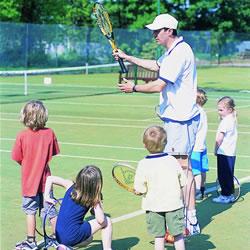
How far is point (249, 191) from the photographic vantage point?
8.27 meters

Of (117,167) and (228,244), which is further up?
(117,167)

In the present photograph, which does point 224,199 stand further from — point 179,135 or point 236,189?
point 179,135

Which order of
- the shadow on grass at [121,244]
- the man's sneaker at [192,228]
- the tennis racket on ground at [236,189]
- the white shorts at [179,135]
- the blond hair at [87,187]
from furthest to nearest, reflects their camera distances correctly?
the tennis racket on ground at [236,189] < the man's sneaker at [192,228] < the white shorts at [179,135] < the shadow on grass at [121,244] < the blond hair at [87,187]

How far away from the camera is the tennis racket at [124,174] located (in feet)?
18.4

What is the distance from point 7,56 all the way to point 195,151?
3125 cm

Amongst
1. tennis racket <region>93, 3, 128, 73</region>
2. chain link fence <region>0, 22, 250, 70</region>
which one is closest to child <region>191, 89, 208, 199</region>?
tennis racket <region>93, 3, 128, 73</region>

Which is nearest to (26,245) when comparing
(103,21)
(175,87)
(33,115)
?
(33,115)

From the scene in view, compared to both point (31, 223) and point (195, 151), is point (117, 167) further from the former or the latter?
point (195, 151)

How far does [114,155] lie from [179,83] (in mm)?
4702

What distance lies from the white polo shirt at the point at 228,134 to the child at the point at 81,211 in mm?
2809

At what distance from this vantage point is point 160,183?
Answer: 17.1 ft

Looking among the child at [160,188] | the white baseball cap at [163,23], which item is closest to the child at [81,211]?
the child at [160,188]

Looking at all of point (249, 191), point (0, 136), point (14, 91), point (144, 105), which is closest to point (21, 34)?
point (14, 91)

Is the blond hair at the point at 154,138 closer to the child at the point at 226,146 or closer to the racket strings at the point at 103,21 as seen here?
the racket strings at the point at 103,21
